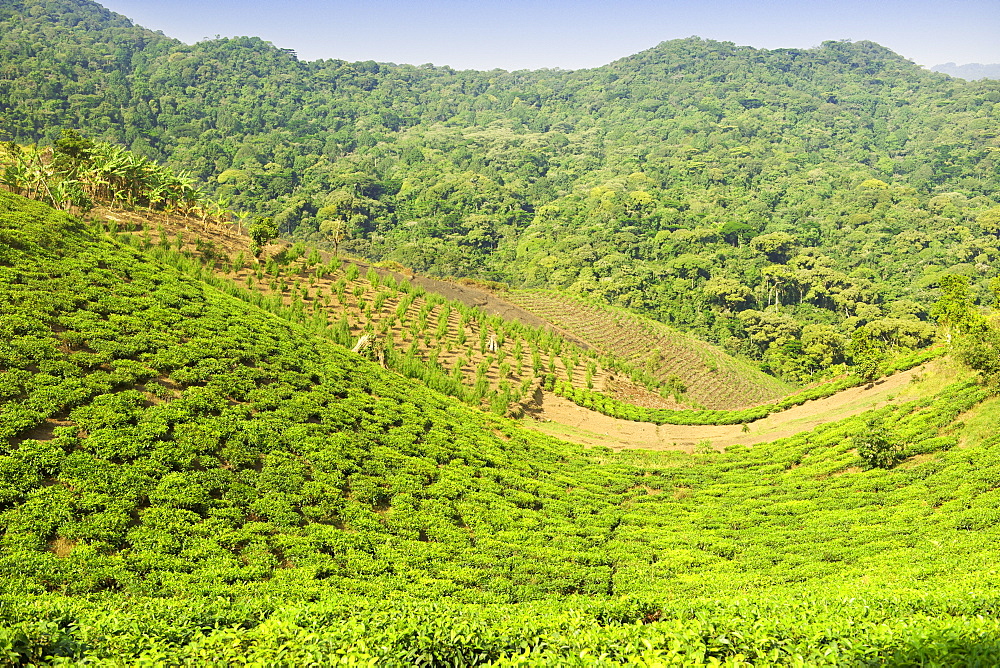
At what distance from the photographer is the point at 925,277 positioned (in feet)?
288

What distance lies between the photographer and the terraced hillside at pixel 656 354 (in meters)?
42.9

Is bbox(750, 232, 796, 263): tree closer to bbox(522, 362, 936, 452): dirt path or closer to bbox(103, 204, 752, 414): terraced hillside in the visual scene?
bbox(103, 204, 752, 414): terraced hillside

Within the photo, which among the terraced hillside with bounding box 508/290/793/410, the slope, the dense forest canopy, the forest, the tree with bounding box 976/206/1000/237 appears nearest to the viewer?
the forest

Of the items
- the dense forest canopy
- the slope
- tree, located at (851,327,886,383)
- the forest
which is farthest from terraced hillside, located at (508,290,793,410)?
the slope

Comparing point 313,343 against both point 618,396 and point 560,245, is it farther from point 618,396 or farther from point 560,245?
point 560,245

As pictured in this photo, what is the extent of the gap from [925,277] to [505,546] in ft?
338

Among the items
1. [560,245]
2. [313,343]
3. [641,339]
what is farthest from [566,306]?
[560,245]

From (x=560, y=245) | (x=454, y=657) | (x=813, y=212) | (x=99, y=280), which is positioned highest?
(x=813, y=212)

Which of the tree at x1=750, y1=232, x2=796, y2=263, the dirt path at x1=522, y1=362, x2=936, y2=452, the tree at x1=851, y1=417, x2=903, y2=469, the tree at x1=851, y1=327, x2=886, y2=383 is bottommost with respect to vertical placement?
the dirt path at x1=522, y1=362, x2=936, y2=452

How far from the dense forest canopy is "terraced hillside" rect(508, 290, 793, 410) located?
1636 cm

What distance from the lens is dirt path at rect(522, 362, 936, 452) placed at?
2522cm

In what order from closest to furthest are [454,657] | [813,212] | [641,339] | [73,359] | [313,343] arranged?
[454,657] < [73,359] < [313,343] < [641,339] < [813,212]

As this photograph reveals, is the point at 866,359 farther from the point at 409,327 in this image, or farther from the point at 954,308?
the point at 409,327

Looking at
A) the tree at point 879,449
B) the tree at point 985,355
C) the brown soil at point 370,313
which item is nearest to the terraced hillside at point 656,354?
the brown soil at point 370,313
